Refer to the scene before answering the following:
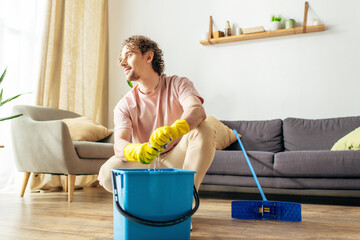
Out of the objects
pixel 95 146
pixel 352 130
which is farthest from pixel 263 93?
pixel 95 146

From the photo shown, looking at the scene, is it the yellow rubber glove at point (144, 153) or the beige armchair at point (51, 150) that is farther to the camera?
the beige armchair at point (51, 150)

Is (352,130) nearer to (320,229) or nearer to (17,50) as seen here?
(320,229)

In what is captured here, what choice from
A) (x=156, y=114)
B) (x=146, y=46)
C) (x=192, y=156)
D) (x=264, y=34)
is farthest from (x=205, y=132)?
(x=264, y=34)

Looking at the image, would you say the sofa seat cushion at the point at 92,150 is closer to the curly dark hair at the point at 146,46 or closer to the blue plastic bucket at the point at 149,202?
the curly dark hair at the point at 146,46

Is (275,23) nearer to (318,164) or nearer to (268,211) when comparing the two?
(318,164)

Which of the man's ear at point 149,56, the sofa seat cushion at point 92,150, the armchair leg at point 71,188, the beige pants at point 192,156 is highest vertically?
the man's ear at point 149,56

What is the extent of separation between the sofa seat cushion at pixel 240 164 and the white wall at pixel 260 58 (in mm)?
972

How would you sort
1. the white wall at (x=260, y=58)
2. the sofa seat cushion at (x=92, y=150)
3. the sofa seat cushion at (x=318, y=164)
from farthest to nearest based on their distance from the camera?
the white wall at (x=260, y=58)
the sofa seat cushion at (x=92, y=150)
the sofa seat cushion at (x=318, y=164)

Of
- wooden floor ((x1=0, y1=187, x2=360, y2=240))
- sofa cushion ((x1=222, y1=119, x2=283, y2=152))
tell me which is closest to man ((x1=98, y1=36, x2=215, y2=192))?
wooden floor ((x1=0, y1=187, x2=360, y2=240))

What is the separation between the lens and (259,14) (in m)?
3.52

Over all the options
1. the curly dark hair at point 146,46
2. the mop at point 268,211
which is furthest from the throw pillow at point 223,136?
the curly dark hair at point 146,46

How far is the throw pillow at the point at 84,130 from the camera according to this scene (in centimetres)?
283

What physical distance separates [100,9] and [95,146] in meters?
2.09

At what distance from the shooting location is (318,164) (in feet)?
7.82
